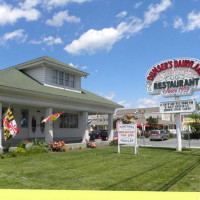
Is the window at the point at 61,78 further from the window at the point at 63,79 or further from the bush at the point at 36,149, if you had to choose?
the bush at the point at 36,149

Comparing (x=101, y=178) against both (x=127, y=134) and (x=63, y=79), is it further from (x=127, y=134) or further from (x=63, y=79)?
(x=63, y=79)

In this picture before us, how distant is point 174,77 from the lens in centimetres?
1797

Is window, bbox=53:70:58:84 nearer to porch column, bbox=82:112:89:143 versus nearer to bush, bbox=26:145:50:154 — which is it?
porch column, bbox=82:112:89:143

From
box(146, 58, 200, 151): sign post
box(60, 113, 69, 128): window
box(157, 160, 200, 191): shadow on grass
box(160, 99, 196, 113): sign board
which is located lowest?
box(157, 160, 200, 191): shadow on grass

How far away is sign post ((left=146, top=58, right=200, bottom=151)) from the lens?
17.3 metres

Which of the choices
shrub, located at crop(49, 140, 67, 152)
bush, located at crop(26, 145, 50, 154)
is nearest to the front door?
shrub, located at crop(49, 140, 67, 152)

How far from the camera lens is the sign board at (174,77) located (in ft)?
56.5

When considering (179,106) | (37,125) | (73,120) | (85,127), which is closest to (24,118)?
(37,125)

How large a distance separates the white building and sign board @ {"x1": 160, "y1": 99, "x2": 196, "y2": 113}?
6047 mm
